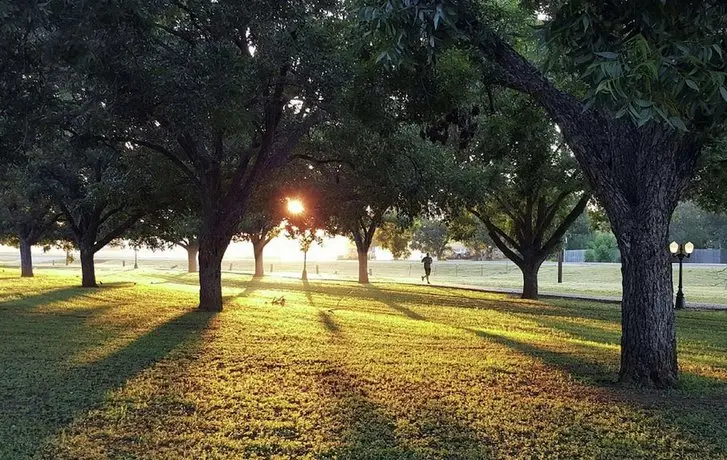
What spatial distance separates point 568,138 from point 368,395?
12.2 ft

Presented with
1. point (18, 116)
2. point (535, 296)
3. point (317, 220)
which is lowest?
point (535, 296)

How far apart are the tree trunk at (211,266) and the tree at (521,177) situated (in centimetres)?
666

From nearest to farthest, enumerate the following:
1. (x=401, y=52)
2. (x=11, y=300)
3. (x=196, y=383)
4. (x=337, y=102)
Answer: (x=401, y=52)
(x=196, y=383)
(x=337, y=102)
(x=11, y=300)

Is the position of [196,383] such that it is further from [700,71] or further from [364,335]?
[700,71]

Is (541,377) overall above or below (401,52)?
below

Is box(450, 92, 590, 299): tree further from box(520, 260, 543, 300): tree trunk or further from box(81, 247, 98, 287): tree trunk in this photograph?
box(81, 247, 98, 287): tree trunk

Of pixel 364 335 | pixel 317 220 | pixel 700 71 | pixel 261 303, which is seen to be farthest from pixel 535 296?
pixel 700 71

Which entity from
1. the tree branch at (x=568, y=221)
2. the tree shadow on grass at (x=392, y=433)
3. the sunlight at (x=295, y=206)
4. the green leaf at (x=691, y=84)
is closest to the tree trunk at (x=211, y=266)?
the sunlight at (x=295, y=206)

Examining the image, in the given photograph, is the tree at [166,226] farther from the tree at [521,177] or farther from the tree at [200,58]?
the tree at [521,177]

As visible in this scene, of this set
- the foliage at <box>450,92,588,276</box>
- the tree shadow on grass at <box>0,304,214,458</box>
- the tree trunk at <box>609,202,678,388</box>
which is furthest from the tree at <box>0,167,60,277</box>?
the tree trunk at <box>609,202,678,388</box>

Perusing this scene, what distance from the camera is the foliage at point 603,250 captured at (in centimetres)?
7312

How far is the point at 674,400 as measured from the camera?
609 centimetres

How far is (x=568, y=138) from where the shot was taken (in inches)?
272

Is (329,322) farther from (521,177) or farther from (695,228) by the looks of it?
(695,228)
